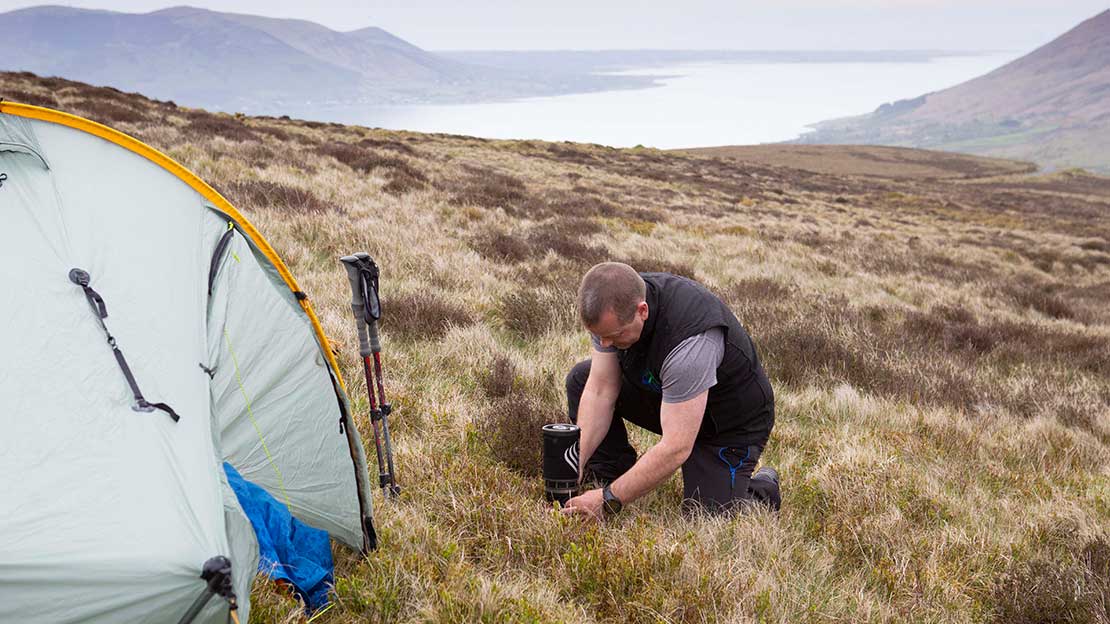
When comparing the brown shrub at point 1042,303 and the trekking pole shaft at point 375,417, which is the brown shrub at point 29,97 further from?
the brown shrub at point 1042,303

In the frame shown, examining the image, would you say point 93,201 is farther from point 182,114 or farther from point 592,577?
point 182,114

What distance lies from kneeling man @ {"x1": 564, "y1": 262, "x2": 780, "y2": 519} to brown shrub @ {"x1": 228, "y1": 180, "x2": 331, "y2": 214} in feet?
23.9

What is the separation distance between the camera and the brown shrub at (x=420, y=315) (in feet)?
20.3

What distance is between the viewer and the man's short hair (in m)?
3.21

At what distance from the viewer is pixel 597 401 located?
3.89 meters

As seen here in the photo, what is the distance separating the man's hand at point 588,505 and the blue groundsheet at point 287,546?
1137 millimetres

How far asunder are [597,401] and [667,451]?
66 centimetres

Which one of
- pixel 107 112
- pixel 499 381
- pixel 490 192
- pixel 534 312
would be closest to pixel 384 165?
pixel 490 192

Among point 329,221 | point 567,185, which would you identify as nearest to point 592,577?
point 329,221

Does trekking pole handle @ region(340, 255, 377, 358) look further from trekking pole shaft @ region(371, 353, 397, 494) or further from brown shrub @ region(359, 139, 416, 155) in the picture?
brown shrub @ region(359, 139, 416, 155)

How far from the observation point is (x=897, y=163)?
90000mm

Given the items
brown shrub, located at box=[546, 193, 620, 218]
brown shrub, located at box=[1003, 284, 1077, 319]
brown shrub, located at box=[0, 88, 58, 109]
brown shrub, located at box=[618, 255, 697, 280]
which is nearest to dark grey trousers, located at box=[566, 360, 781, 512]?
brown shrub, located at box=[618, 255, 697, 280]

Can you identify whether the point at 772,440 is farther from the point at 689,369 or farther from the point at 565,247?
the point at 565,247

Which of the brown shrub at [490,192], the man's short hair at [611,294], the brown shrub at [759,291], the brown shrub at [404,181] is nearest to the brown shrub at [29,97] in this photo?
the brown shrub at [404,181]
